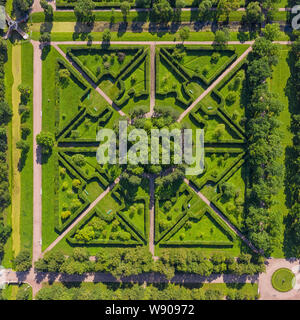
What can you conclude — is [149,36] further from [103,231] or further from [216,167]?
[103,231]

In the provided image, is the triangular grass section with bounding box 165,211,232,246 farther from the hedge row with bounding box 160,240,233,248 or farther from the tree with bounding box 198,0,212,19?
the tree with bounding box 198,0,212,19

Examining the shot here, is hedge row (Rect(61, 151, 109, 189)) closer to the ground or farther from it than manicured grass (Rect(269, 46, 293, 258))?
closer to the ground

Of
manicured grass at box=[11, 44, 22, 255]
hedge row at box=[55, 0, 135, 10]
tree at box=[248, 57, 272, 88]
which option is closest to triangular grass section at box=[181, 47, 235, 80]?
tree at box=[248, 57, 272, 88]

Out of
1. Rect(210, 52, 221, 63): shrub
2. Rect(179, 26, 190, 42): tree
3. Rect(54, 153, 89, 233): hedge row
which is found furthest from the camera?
Rect(54, 153, 89, 233): hedge row

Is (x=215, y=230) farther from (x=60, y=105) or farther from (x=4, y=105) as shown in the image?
(x=4, y=105)

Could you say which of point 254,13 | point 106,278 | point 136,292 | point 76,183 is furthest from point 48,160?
point 254,13
